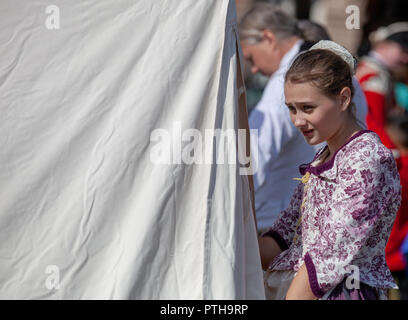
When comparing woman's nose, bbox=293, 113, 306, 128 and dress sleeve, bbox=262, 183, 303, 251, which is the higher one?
woman's nose, bbox=293, 113, 306, 128

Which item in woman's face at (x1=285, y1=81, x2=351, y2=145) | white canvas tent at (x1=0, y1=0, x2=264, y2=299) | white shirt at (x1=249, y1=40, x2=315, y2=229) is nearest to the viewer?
white canvas tent at (x1=0, y1=0, x2=264, y2=299)

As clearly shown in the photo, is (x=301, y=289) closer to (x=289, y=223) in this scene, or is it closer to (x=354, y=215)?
(x=354, y=215)

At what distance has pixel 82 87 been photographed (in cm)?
246

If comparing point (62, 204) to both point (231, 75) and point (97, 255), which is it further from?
point (231, 75)

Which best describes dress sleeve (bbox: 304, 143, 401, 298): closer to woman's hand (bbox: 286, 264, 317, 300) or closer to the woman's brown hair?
woman's hand (bbox: 286, 264, 317, 300)

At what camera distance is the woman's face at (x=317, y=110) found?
8.16 ft

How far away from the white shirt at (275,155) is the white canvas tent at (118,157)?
144 centimetres

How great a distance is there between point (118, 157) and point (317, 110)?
73 cm

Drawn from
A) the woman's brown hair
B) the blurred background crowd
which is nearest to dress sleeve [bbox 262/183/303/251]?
the woman's brown hair

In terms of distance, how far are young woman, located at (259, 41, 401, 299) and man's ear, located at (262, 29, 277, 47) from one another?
1822mm

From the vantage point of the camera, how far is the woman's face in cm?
249

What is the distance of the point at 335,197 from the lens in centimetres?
240
